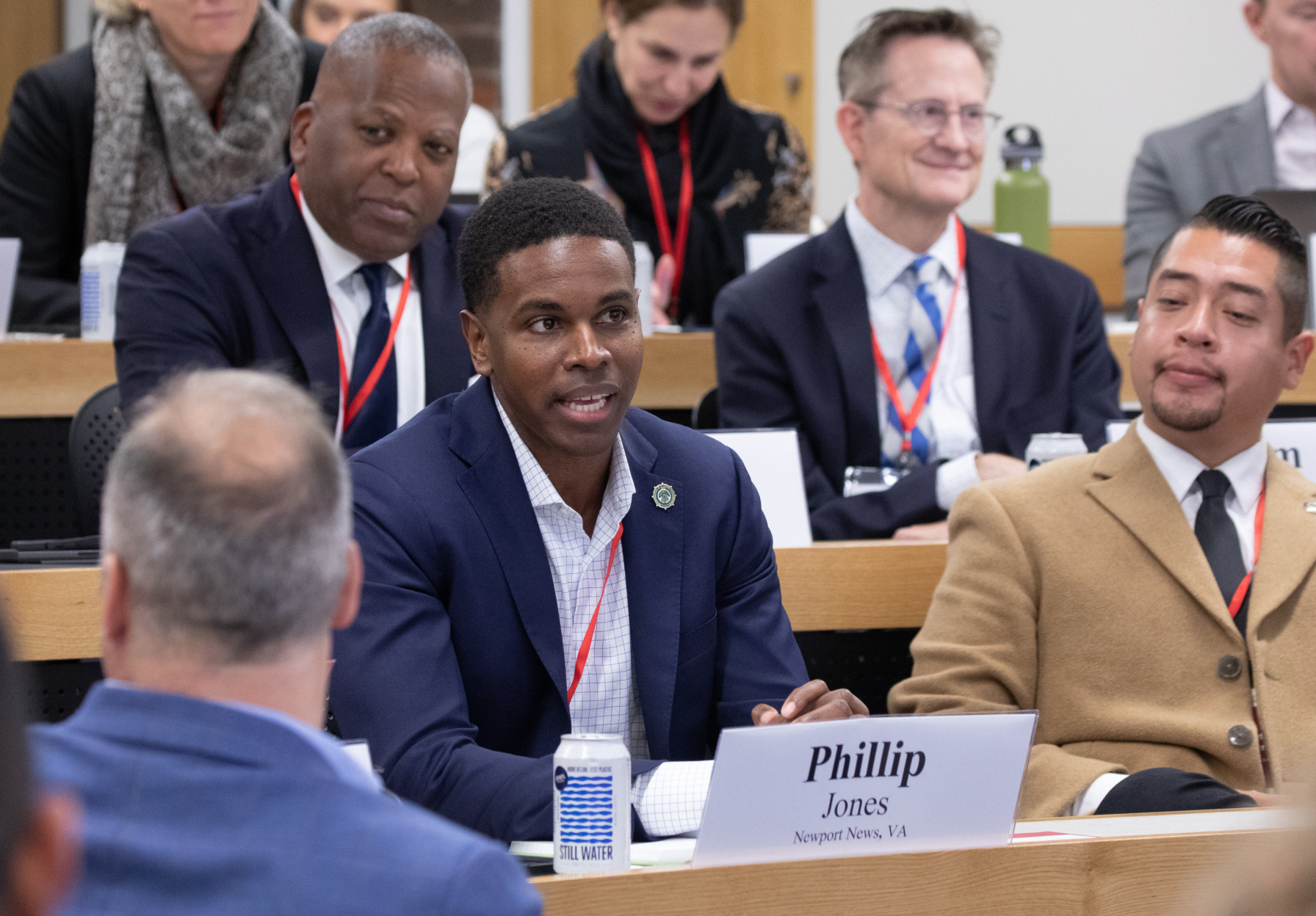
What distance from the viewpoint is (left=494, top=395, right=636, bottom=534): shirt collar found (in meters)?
1.79

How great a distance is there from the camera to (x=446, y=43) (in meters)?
2.53

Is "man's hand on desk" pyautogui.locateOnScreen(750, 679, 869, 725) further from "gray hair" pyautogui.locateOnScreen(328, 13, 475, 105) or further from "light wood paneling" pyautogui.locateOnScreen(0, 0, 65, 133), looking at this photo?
"light wood paneling" pyautogui.locateOnScreen(0, 0, 65, 133)

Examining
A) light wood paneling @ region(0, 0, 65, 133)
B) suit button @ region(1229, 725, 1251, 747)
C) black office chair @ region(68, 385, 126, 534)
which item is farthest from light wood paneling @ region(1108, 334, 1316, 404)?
light wood paneling @ region(0, 0, 65, 133)

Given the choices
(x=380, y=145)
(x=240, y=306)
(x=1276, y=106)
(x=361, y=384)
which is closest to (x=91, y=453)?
(x=240, y=306)

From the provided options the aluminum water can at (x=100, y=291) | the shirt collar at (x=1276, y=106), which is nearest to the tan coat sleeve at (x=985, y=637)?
the aluminum water can at (x=100, y=291)

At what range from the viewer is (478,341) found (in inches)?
73.0

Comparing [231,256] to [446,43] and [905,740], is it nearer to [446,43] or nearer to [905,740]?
[446,43]

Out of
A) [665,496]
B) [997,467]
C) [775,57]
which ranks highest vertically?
[775,57]

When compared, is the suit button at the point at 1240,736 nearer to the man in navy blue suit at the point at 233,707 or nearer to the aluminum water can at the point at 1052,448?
the aluminum water can at the point at 1052,448

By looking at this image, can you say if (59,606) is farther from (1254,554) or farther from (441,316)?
(1254,554)

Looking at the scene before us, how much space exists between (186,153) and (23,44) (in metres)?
2.60

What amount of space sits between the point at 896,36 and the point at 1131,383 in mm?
866

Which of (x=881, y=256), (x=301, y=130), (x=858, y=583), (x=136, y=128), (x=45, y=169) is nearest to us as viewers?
(x=858, y=583)

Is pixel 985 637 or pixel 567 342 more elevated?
pixel 567 342
